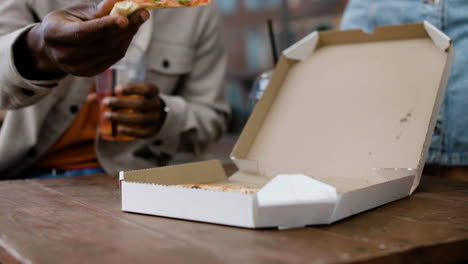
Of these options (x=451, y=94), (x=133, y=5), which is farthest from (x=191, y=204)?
(x=451, y=94)

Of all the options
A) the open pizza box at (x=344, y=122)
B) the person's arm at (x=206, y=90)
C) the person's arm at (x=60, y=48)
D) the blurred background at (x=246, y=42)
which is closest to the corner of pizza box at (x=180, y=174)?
the open pizza box at (x=344, y=122)

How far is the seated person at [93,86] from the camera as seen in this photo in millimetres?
1085

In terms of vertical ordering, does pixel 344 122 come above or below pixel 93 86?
above

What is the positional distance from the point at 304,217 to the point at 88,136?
120cm

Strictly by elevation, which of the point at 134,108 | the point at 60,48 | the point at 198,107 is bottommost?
the point at 198,107

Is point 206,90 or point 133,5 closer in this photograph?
point 133,5

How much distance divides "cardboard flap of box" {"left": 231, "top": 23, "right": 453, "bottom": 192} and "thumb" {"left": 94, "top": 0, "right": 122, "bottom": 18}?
34cm

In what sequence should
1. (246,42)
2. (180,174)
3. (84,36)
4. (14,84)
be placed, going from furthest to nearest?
(246,42), (14,84), (84,36), (180,174)

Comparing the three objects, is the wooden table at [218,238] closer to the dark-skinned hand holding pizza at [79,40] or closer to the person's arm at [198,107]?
the dark-skinned hand holding pizza at [79,40]

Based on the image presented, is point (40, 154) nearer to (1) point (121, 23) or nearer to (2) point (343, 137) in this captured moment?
(1) point (121, 23)

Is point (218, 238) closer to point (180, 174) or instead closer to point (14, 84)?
point (180, 174)

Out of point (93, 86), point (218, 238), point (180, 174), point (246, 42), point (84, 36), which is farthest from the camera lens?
point (246, 42)

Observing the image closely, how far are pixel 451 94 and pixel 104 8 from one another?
0.82m

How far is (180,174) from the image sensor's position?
3.02 feet
